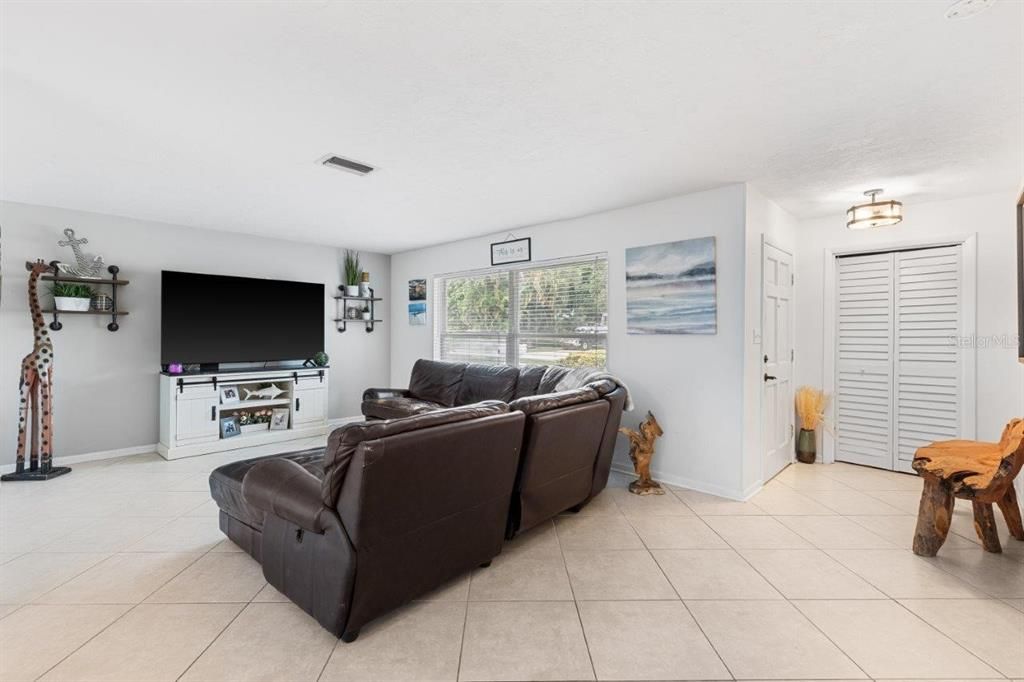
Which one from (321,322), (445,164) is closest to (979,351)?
(445,164)

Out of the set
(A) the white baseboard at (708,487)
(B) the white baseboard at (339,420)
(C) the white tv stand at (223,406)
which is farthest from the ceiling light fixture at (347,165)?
(B) the white baseboard at (339,420)

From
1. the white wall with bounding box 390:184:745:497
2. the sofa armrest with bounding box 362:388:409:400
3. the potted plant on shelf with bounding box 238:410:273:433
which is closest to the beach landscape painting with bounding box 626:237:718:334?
the white wall with bounding box 390:184:745:497

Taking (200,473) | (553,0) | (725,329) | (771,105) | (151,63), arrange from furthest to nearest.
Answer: (200,473) < (725,329) < (771,105) < (151,63) < (553,0)

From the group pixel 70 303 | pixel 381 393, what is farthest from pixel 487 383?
pixel 70 303

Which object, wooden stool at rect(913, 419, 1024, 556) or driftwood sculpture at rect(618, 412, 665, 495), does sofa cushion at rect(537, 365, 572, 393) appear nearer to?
driftwood sculpture at rect(618, 412, 665, 495)

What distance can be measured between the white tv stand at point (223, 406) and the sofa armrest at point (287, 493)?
304 cm

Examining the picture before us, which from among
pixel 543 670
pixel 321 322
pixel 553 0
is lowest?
pixel 543 670

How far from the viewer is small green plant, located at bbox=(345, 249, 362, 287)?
6.11 m

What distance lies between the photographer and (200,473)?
406cm

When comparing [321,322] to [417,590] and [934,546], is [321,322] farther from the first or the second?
[934,546]

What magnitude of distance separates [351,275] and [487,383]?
2.70 metres

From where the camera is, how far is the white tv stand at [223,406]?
14.8 feet

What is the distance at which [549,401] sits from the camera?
2646 mm

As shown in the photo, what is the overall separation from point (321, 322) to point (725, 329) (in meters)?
4.62
